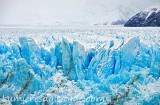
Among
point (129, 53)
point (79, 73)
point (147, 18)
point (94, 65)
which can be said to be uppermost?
point (147, 18)

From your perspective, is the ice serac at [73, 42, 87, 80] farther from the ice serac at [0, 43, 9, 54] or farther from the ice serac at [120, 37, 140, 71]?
the ice serac at [0, 43, 9, 54]

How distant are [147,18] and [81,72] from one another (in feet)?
13.0

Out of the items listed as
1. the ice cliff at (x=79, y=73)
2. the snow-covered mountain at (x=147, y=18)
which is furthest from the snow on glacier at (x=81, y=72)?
the snow-covered mountain at (x=147, y=18)

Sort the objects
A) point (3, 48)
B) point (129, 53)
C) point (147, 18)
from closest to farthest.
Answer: point (129, 53) → point (3, 48) → point (147, 18)

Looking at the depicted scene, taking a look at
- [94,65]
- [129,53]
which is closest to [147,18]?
→ [129,53]

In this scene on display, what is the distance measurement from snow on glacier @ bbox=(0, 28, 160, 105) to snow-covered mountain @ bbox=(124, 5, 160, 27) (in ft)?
8.81

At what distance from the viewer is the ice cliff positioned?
4.54m

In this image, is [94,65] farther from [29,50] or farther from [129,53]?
[29,50]

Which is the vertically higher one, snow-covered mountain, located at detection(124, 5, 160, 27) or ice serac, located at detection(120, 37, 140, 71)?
snow-covered mountain, located at detection(124, 5, 160, 27)

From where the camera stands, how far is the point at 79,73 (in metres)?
4.86

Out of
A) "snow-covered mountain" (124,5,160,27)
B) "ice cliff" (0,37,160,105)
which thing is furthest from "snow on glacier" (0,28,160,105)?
"snow-covered mountain" (124,5,160,27)

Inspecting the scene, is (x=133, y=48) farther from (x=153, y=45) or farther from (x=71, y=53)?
(x=71, y=53)

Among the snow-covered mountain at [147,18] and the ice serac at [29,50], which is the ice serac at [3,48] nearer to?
the ice serac at [29,50]

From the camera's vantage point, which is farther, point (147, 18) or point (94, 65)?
point (147, 18)
